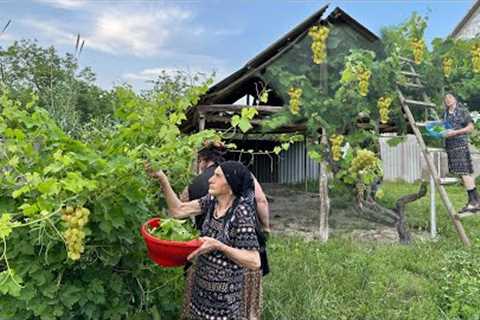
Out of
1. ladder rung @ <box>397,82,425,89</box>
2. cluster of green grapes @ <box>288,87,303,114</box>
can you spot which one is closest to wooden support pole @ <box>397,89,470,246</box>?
ladder rung @ <box>397,82,425,89</box>

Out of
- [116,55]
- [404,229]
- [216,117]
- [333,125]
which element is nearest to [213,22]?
[216,117]

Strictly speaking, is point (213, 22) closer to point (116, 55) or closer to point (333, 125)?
point (116, 55)

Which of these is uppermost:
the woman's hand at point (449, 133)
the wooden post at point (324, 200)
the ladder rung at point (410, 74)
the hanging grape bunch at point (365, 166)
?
the ladder rung at point (410, 74)

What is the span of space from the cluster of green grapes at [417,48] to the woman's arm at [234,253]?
16.8 ft

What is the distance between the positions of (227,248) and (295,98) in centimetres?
432

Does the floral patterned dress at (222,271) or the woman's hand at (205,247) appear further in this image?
the floral patterned dress at (222,271)

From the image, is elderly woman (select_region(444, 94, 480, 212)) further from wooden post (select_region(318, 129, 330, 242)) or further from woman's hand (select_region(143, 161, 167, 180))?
woman's hand (select_region(143, 161, 167, 180))

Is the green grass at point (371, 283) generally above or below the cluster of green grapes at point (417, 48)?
below

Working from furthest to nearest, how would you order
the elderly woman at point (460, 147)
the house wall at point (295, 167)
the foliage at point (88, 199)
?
the house wall at point (295, 167) < the elderly woman at point (460, 147) < the foliage at point (88, 199)

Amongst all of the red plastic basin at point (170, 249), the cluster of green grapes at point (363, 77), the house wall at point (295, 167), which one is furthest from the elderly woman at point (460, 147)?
the house wall at point (295, 167)

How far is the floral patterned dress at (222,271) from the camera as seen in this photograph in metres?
2.14

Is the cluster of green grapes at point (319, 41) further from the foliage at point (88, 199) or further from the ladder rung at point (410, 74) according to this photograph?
the foliage at point (88, 199)

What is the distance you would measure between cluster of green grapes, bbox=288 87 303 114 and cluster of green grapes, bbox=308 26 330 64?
1.72ft

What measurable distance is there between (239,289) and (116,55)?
14.2ft
